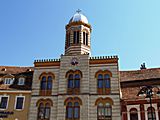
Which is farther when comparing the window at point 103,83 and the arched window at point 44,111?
the window at point 103,83

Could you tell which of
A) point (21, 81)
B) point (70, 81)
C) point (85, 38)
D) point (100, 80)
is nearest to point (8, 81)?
point (21, 81)

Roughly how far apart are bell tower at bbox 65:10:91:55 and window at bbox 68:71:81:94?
12.2 feet

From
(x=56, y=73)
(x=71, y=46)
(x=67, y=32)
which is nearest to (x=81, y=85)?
(x=56, y=73)

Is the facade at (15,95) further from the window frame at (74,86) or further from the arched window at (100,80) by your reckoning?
the arched window at (100,80)

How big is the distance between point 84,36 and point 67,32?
2.90 m

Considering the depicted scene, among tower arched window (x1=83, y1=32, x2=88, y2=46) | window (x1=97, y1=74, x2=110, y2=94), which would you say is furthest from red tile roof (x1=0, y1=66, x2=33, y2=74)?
window (x1=97, y1=74, x2=110, y2=94)

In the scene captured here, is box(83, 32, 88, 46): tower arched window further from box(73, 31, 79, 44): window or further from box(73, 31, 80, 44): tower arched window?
box(73, 31, 79, 44): window

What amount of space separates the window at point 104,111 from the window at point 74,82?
3717 mm

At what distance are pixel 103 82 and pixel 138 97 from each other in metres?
5.02

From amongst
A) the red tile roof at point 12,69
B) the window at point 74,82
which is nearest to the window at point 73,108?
the window at point 74,82

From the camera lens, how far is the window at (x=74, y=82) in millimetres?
36000

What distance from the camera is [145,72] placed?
39.9 m

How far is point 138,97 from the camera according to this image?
114 ft

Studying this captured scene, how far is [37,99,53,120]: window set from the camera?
35.4m
